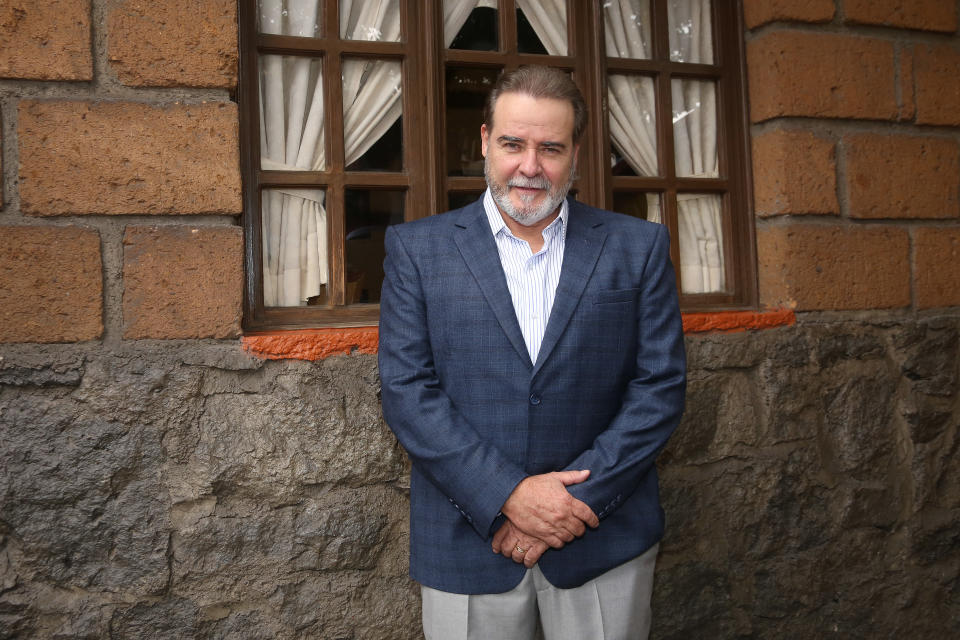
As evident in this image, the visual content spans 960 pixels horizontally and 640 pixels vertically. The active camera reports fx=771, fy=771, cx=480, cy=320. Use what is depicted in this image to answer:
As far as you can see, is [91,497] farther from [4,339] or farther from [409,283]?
[409,283]

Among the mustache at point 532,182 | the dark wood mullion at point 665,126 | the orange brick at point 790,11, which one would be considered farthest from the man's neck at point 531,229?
the orange brick at point 790,11

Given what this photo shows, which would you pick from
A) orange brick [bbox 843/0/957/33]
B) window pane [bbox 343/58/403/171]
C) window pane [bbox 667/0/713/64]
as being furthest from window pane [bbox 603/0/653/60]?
window pane [bbox 343/58/403/171]

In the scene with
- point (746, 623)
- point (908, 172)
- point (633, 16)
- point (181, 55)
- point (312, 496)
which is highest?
point (633, 16)

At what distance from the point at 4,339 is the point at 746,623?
257 cm

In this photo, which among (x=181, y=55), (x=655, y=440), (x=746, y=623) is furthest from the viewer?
(x=746, y=623)

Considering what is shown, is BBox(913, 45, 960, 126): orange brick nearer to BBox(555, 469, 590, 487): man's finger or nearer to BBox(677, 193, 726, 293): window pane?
BBox(677, 193, 726, 293): window pane

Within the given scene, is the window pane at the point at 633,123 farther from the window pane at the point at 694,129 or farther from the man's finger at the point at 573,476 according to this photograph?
the man's finger at the point at 573,476

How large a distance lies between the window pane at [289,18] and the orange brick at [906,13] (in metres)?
1.97

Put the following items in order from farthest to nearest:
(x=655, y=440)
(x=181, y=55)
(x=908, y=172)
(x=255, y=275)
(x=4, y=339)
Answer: (x=908, y=172)
(x=255, y=275)
(x=181, y=55)
(x=4, y=339)
(x=655, y=440)

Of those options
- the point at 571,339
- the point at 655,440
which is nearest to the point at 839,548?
the point at 655,440

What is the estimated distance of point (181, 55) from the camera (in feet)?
7.45

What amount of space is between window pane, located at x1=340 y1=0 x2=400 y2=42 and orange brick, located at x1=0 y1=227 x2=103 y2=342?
3.68 feet

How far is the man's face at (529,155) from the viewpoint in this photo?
193cm

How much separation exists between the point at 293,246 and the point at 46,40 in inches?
35.7
